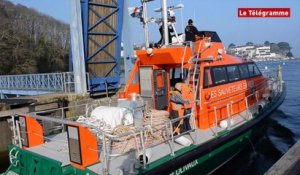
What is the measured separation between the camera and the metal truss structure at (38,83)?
45.5 feet

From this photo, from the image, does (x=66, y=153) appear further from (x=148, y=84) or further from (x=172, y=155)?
(x=148, y=84)

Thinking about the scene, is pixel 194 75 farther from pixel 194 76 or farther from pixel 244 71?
pixel 244 71

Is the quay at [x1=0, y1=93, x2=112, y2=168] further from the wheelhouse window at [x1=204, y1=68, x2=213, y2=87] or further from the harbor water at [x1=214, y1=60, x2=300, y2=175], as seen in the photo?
the harbor water at [x1=214, y1=60, x2=300, y2=175]

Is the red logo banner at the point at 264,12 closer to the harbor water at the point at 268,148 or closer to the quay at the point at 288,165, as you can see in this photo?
the harbor water at the point at 268,148

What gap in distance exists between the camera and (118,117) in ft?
17.1

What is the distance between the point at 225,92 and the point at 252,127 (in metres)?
0.97

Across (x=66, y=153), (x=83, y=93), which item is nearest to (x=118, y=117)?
(x=66, y=153)

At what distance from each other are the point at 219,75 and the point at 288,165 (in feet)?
15.1

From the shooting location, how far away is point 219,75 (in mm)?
6660

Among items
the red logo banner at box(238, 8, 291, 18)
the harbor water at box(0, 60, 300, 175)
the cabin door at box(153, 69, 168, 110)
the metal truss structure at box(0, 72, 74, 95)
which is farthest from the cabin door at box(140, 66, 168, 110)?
the metal truss structure at box(0, 72, 74, 95)

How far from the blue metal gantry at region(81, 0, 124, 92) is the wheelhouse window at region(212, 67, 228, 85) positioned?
602cm

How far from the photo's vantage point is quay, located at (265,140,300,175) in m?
2.07

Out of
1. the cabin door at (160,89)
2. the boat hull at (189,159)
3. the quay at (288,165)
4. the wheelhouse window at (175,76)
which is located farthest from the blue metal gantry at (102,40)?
the quay at (288,165)

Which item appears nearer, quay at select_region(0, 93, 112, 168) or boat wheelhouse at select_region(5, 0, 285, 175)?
boat wheelhouse at select_region(5, 0, 285, 175)
